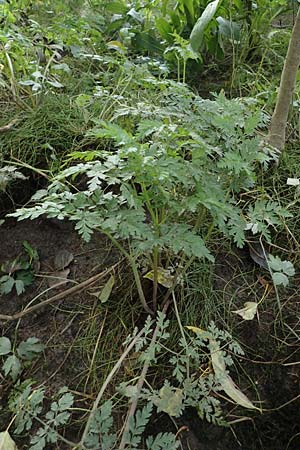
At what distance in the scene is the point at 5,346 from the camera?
104 cm

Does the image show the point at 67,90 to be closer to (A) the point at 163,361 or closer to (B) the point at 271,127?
(B) the point at 271,127

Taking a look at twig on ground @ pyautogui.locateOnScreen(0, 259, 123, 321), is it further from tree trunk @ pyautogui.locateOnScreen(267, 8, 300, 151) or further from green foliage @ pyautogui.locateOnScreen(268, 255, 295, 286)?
tree trunk @ pyautogui.locateOnScreen(267, 8, 300, 151)

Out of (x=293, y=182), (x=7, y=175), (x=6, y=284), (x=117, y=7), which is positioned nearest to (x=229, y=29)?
(x=117, y=7)

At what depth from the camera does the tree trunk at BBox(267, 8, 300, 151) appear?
125 centimetres

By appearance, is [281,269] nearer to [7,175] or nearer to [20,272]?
[20,272]

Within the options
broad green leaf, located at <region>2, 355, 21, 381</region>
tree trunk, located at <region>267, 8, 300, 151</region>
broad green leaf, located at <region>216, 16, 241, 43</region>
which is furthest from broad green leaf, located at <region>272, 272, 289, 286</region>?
broad green leaf, located at <region>216, 16, 241, 43</region>

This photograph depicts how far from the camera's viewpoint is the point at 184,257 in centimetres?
102

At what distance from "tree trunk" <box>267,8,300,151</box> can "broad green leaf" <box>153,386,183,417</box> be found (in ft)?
2.55

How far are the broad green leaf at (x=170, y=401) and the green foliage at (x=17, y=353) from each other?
0.31m

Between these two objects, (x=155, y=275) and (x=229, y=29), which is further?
(x=229, y=29)

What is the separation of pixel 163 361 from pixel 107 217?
1.15ft

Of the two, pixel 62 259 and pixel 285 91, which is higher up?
pixel 285 91

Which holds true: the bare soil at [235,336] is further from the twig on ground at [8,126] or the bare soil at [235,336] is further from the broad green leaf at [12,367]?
the twig on ground at [8,126]

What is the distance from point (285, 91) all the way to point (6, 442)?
107 cm
